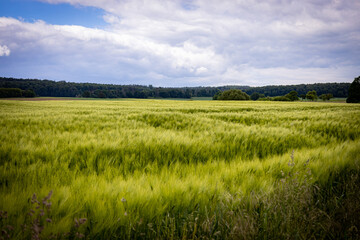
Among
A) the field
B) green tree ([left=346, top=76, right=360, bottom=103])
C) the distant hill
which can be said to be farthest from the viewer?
the distant hill

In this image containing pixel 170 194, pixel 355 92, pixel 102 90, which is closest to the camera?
pixel 170 194

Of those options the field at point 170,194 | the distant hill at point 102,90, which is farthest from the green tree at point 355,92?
the field at point 170,194

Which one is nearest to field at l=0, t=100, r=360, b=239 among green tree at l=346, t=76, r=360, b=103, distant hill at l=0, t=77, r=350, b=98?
green tree at l=346, t=76, r=360, b=103

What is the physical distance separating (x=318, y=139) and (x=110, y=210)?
A: 5440 mm

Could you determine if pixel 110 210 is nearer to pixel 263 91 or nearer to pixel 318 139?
pixel 318 139

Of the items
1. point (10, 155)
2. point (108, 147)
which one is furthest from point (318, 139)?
point (10, 155)

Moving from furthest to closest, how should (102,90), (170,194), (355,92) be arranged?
(102,90), (355,92), (170,194)

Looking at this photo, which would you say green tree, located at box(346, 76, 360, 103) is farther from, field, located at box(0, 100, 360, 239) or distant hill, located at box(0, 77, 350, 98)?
field, located at box(0, 100, 360, 239)

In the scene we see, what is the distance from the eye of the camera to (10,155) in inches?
94.2

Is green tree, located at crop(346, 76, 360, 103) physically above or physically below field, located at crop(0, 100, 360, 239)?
above

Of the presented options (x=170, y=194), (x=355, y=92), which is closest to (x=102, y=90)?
(x=170, y=194)

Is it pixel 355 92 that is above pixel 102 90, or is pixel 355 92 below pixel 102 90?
below

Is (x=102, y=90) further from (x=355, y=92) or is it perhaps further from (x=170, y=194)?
(x=355, y=92)

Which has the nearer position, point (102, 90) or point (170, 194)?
point (170, 194)
